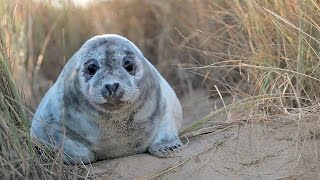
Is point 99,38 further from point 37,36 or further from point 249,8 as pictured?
point 37,36

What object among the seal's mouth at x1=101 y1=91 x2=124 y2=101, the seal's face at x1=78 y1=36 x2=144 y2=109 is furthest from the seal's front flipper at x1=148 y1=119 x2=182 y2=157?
the seal's mouth at x1=101 y1=91 x2=124 y2=101

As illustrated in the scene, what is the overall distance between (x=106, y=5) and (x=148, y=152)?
11.2 feet

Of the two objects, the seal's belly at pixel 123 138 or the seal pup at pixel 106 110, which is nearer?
the seal pup at pixel 106 110

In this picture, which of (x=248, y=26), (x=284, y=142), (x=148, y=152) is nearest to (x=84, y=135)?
(x=148, y=152)

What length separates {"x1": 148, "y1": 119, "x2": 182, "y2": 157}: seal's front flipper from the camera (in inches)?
150

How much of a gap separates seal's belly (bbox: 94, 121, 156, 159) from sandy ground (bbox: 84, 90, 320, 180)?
5cm

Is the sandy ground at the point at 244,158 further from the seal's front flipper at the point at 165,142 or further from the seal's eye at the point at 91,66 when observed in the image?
the seal's eye at the point at 91,66

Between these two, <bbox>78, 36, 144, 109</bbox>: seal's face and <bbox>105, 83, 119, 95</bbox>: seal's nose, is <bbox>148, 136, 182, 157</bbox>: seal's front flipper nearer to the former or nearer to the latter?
<bbox>78, 36, 144, 109</bbox>: seal's face

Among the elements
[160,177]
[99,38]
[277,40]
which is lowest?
[160,177]

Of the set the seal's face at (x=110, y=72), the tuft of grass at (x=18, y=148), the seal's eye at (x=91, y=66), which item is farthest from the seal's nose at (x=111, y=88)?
the tuft of grass at (x=18, y=148)

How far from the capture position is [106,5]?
704cm

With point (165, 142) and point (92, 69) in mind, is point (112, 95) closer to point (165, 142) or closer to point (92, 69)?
point (92, 69)

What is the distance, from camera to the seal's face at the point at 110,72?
3.50 metres

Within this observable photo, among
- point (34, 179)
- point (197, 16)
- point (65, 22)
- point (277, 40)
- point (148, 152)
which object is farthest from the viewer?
point (65, 22)
